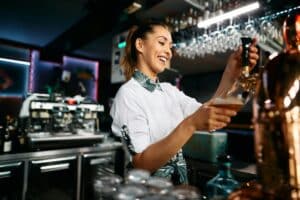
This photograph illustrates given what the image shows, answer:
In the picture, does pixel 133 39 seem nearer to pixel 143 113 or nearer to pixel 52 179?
pixel 143 113

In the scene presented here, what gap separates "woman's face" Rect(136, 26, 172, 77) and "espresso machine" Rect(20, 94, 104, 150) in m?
2.43

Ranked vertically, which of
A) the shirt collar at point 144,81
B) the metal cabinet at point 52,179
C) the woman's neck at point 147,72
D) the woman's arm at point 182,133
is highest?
the woman's neck at point 147,72

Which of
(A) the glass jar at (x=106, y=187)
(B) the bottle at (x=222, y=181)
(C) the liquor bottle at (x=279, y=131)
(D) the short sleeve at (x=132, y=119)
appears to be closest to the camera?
→ (C) the liquor bottle at (x=279, y=131)

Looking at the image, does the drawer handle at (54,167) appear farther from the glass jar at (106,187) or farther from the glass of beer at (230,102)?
the glass of beer at (230,102)

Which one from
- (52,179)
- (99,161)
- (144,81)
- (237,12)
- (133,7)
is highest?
(133,7)

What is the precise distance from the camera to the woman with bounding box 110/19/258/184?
797 mm

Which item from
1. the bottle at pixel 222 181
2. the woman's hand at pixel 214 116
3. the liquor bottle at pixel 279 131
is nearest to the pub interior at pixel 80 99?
the bottle at pixel 222 181

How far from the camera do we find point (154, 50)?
117 cm

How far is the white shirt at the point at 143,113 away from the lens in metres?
0.97

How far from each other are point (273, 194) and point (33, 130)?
342 centimetres

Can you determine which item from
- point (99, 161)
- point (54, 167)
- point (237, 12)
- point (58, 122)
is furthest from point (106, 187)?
point (58, 122)

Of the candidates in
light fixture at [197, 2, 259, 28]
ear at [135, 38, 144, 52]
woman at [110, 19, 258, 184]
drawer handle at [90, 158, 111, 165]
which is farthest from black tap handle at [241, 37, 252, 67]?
drawer handle at [90, 158, 111, 165]

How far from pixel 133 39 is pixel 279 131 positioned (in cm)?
99

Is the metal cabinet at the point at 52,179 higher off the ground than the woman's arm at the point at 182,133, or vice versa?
the woman's arm at the point at 182,133
